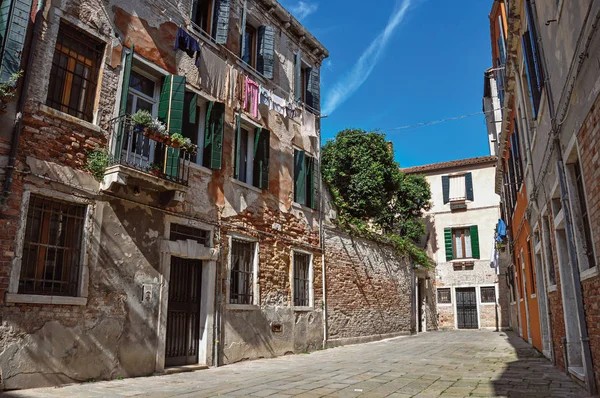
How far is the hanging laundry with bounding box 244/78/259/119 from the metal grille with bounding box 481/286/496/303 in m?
17.4

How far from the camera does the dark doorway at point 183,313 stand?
8336 millimetres

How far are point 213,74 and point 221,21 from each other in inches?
52.7

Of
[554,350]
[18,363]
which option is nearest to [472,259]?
[554,350]

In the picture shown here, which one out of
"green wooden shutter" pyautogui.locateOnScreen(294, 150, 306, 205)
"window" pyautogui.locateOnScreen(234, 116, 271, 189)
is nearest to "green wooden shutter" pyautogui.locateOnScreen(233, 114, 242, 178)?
"window" pyautogui.locateOnScreen(234, 116, 271, 189)

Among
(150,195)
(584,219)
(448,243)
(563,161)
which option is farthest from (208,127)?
(448,243)

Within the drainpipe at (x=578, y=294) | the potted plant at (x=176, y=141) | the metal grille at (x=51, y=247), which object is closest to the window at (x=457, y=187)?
the drainpipe at (x=578, y=294)

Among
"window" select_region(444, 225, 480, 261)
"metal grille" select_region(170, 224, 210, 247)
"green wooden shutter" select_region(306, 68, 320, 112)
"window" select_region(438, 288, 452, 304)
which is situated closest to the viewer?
"metal grille" select_region(170, 224, 210, 247)

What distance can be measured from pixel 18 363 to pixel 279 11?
9976 mm

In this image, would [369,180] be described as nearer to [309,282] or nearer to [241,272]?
→ [309,282]

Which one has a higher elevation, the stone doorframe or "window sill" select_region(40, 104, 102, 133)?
"window sill" select_region(40, 104, 102, 133)

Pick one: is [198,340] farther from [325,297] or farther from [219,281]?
[325,297]

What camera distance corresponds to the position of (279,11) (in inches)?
476

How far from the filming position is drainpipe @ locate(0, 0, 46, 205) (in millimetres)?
5879

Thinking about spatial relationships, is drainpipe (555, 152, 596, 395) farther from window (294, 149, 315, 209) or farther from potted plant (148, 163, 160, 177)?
window (294, 149, 315, 209)
